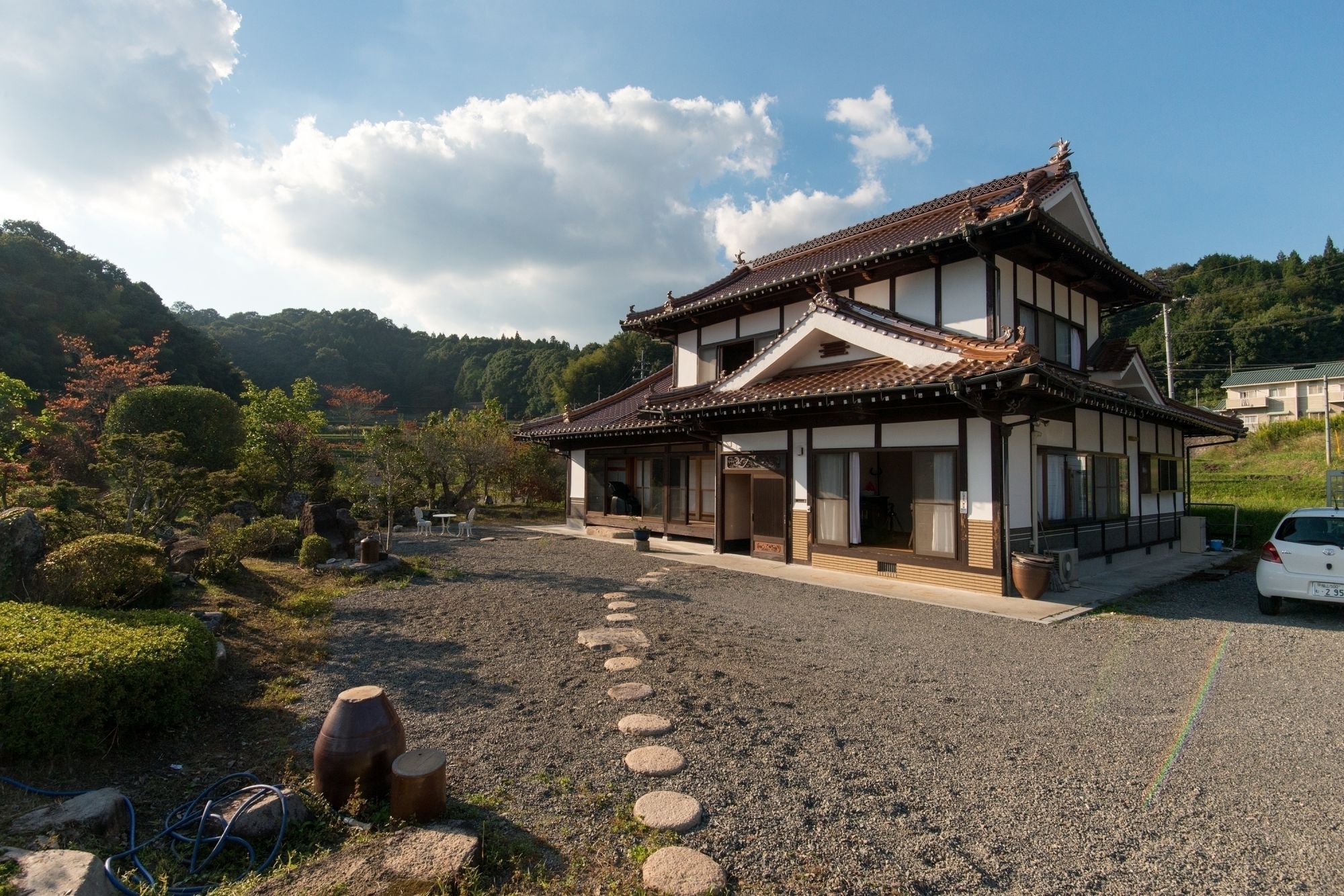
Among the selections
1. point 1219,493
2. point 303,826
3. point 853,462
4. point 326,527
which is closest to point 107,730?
point 303,826

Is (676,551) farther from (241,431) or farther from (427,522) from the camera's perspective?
(241,431)

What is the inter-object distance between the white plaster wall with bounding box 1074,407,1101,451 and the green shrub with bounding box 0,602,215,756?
12245 mm

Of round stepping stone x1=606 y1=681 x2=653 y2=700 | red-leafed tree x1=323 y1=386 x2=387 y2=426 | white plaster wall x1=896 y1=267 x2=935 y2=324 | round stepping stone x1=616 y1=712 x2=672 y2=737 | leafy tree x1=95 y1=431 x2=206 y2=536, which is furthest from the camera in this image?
red-leafed tree x1=323 y1=386 x2=387 y2=426

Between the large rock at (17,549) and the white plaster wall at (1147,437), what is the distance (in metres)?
16.9

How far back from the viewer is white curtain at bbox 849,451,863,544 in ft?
34.0

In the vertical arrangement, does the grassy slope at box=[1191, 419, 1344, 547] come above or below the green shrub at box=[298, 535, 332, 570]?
above

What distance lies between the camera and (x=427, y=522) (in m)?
16.0

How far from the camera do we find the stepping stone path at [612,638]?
6.14 metres

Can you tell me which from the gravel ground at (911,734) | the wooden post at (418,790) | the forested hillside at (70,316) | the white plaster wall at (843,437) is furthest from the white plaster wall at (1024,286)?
the forested hillside at (70,316)

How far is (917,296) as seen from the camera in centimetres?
1067

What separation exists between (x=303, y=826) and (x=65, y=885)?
2.84 ft

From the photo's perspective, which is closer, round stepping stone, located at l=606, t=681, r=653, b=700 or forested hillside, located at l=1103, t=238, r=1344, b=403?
round stepping stone, located at l=606, t=681, r=653, b=700

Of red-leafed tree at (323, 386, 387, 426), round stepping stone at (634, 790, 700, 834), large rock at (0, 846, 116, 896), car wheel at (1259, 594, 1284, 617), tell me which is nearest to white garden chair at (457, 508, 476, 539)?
round stepping stone at (634, 790, 700, 834)

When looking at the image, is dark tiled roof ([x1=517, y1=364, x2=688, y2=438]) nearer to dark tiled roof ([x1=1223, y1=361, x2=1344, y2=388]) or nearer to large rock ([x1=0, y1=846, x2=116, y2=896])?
large rock ([x1=0, y1=846, x2=116, y2=896])
